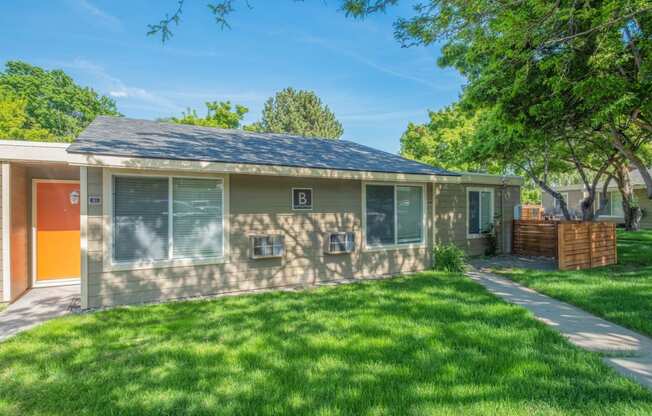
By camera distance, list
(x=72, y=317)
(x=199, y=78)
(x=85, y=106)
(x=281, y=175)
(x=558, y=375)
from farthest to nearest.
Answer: (x=85, y=106) → (x=199, y=78) → (x=281, y=175) → (x=72, y=317) → (x=558, y=375)

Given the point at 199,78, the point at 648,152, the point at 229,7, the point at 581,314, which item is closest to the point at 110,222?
the point at 229,7

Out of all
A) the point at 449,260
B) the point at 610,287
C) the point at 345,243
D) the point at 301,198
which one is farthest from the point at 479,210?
the point at 301,198

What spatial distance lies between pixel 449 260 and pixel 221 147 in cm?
570

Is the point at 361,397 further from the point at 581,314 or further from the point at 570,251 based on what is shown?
the point at 570,251

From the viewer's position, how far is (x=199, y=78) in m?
14.9

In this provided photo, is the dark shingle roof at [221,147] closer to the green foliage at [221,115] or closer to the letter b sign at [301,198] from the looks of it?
the letter b sign at [301,198]

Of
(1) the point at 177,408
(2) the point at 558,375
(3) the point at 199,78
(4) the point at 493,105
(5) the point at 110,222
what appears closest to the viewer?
(1) the point at 177,408

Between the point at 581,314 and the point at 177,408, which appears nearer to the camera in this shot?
the point at 177,408

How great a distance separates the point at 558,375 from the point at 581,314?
7.98 feet

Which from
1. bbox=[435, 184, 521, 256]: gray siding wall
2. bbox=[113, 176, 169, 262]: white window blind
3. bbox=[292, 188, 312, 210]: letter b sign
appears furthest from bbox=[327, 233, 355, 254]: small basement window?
bbox=[435, 184, 521, 256]: gray siding wall

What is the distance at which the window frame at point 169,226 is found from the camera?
5250 mm

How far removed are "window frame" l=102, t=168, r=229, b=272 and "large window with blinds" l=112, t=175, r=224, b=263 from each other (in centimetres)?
2

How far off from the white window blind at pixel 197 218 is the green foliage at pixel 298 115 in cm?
2744

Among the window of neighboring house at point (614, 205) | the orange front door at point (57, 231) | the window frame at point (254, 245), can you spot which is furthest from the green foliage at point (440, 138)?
the orange front door at point (57, 231)
